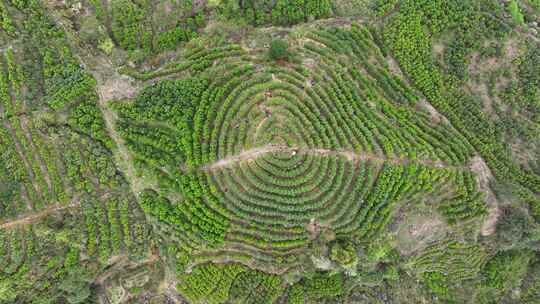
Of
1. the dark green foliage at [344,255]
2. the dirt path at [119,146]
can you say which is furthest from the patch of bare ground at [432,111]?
the dirt path at [119,146]

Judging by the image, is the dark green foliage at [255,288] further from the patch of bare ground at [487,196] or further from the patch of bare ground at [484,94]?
the patch of bare ground at [484,94]

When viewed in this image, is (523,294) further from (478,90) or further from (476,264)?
(478,90)

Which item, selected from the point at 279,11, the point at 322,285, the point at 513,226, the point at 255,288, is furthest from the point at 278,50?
the point at 513,226

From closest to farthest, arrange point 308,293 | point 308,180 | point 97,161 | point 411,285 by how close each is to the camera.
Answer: point 308,180 → point 97,161 → point 308,293 → point 411,285

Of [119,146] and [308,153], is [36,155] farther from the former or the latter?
[308,153]

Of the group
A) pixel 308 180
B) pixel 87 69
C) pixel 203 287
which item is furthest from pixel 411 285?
pixel 87 69
